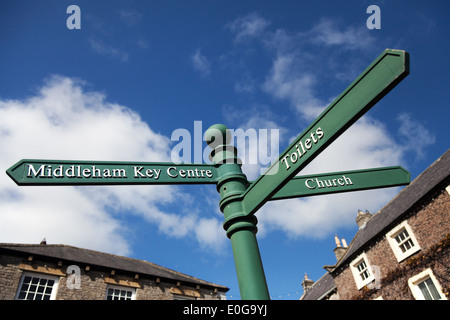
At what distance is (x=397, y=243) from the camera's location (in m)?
16.2

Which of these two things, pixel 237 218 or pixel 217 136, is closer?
pixel 237 218

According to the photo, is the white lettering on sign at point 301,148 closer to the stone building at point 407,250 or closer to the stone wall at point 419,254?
the stone building at point 407,250

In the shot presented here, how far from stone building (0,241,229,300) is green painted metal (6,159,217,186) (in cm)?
1201

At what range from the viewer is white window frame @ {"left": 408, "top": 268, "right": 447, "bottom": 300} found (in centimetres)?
1387

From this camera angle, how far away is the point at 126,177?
2568 mm

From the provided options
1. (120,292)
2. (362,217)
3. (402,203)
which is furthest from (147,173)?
(362,217)

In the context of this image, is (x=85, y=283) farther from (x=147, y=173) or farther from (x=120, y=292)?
(x=147, y=173)

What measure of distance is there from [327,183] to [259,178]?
31.4 inches

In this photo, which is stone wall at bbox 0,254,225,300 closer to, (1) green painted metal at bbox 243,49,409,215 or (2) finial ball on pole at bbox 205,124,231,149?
(2) finial ball on pole at bbox 205,124,231,149

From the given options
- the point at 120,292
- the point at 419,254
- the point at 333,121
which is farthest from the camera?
the point at 419,254

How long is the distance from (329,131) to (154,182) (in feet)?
4.51

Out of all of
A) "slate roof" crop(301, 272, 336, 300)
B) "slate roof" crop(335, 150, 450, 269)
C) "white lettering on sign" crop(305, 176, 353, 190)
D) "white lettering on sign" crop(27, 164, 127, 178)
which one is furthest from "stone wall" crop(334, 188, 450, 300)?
"white lettering on sign" crop(27, 164, 127, 178)
